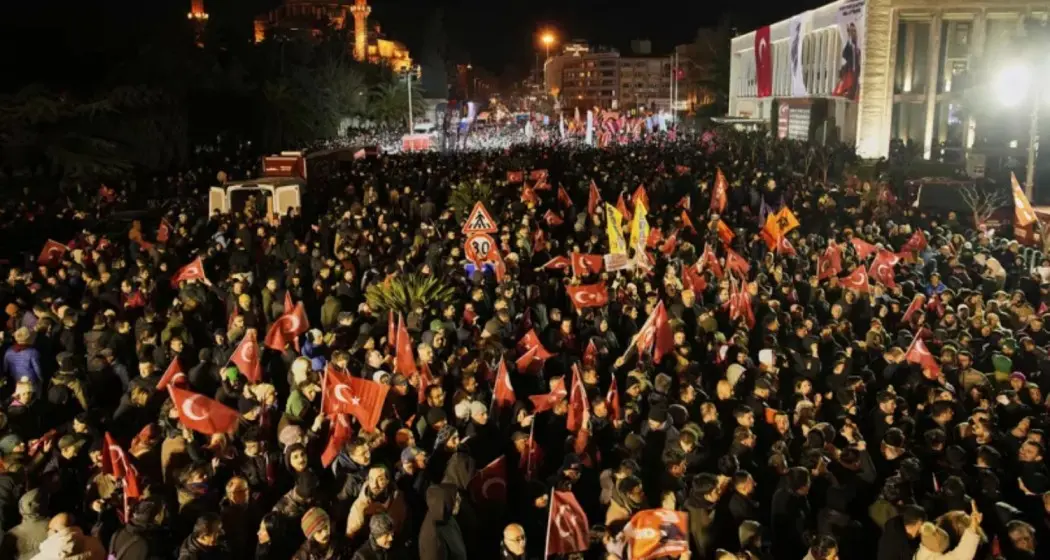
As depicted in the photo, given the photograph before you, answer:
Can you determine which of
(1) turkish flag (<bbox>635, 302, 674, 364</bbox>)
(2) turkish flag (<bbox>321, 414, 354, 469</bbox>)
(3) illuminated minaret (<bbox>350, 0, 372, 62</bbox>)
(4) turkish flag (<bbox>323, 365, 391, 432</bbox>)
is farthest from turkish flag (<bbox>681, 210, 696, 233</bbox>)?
(3) illuminated minaret (<bbox>350, 0, 372, 62</bbox>)

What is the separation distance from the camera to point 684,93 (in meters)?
106

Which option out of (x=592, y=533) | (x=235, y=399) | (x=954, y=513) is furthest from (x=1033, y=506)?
(x=235, y=399)

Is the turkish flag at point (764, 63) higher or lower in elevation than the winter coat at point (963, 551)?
Result: higher

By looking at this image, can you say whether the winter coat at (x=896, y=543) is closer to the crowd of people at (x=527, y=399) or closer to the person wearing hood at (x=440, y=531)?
the crowd of people at (x=527, y=399)

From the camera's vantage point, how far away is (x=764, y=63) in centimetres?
5266

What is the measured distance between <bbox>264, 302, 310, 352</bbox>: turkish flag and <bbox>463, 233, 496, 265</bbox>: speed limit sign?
350cm

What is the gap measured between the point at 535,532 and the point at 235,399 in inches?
127

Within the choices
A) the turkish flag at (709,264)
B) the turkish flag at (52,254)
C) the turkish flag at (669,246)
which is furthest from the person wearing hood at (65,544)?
the turkish flag at (669,246)

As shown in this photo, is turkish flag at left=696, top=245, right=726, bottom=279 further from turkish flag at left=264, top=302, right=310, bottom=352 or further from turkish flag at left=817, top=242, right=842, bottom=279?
turkish flag at left=264, top=302, right=310, bottom=352

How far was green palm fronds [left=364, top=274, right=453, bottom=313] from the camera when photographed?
11094 millimetres

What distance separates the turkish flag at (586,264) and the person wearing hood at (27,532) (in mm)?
7771

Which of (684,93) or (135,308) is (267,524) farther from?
(684,93)

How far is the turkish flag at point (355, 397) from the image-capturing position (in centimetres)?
734

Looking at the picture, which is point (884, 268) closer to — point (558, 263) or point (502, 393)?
point (558, 263)
